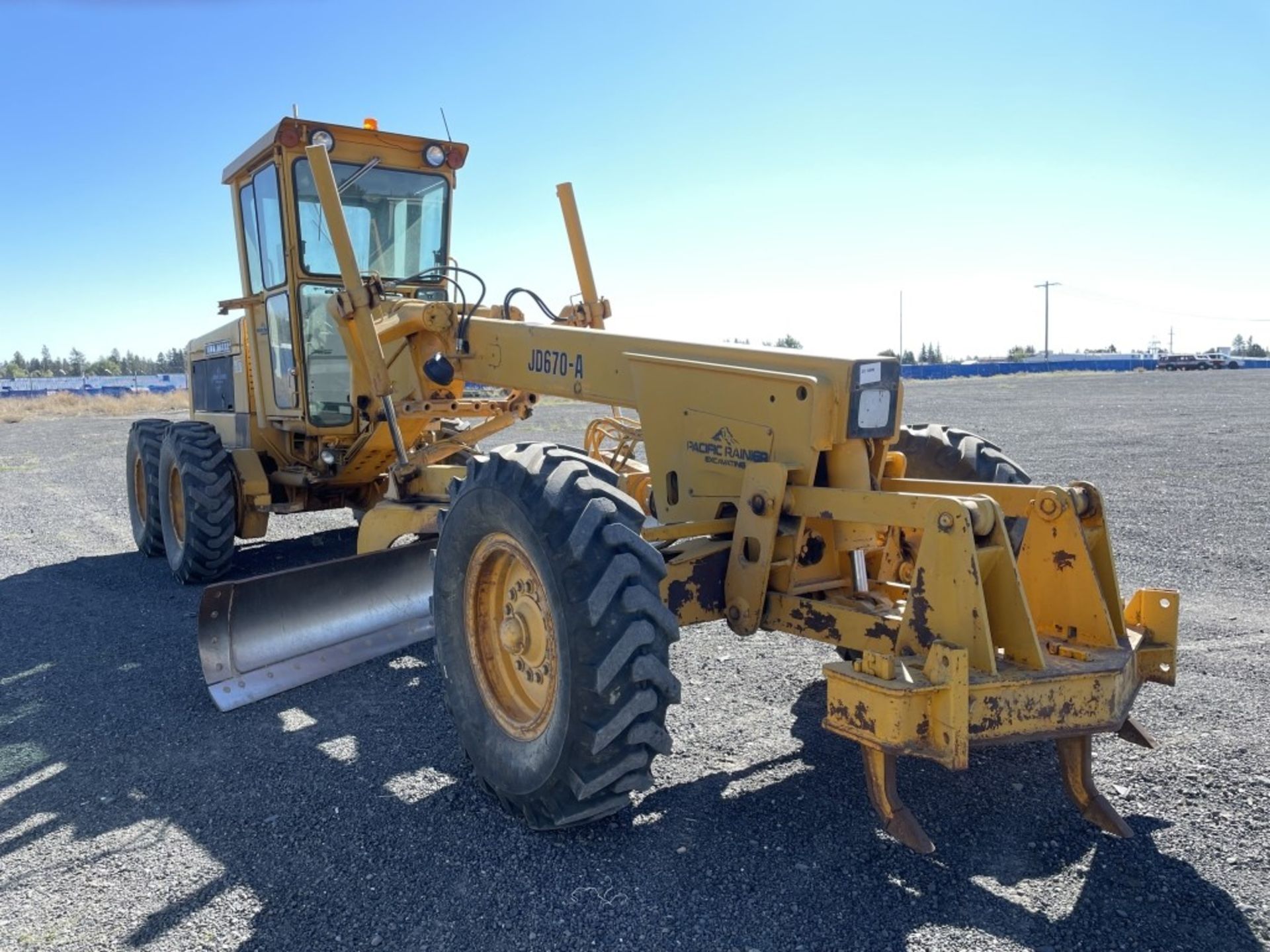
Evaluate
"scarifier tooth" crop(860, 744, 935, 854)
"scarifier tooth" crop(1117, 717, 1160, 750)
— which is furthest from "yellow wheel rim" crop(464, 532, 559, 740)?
"scarifier tooth" crop(1117, 717, 1160, 750)

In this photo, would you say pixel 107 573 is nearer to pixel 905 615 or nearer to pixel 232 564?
pixel 232 564

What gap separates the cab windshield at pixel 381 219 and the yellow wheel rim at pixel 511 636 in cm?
380

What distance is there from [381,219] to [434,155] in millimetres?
622

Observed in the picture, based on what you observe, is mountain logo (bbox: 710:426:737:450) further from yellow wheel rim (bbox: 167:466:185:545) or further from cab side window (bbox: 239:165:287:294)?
yellow wheel rim (bbox: 167:466:185:545)

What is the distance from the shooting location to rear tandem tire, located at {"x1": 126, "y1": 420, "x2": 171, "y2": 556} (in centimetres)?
830

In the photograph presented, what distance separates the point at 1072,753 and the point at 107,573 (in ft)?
25.4

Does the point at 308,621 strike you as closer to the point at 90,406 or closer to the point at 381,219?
the point at 381,219

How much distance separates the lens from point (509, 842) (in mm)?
3416

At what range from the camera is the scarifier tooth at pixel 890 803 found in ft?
9.71

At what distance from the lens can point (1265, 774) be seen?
12.1 feet

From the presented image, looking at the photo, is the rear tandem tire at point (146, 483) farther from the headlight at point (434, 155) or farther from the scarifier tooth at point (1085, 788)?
the scarifier tooth at point (1085, 788)

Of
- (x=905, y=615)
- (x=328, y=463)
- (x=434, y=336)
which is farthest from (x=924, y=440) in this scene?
(x=328, y=463)

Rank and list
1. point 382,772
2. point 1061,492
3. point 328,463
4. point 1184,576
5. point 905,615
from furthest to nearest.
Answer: point 328,463 → point 1184,576 → point 382,772 → point 1061,492 → point 905,615

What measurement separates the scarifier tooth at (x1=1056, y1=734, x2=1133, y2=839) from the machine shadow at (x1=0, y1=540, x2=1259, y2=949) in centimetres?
6
